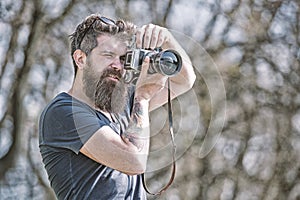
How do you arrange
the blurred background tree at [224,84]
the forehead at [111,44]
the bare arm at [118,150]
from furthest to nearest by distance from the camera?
the blurred background tree at [224,84], the forehead at [111,44], the bare arm at [118,150]

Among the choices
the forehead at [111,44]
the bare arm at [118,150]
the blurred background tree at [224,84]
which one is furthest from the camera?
the blurred background tree at [224,84]

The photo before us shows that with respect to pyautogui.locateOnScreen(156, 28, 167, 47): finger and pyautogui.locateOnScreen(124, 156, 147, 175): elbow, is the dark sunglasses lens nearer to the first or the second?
pyautogui.locateOnScreen(156, 28, 167, 47): finger

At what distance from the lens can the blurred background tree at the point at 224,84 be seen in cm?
519

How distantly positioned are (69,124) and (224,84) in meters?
3.40

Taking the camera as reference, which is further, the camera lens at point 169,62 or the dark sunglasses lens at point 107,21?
the dark sunglasses lens at point 107,21

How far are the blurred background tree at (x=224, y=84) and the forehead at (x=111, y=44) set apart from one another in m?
3.20

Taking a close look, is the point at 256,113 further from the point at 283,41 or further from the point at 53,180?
the point at 53,180

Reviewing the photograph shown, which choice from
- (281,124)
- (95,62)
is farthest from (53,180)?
(281,124)

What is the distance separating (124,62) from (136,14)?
3.31m

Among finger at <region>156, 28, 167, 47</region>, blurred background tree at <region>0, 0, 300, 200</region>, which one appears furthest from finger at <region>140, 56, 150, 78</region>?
blurred background tree at <region>0, 0, 300, 200</region>

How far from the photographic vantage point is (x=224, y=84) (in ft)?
16.8

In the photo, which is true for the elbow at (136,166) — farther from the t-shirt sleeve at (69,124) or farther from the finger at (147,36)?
the finger at (147,36)

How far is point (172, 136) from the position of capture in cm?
185

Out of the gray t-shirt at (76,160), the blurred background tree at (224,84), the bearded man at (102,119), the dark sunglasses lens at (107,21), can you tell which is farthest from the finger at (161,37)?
the blurred background tree at (224,84)
